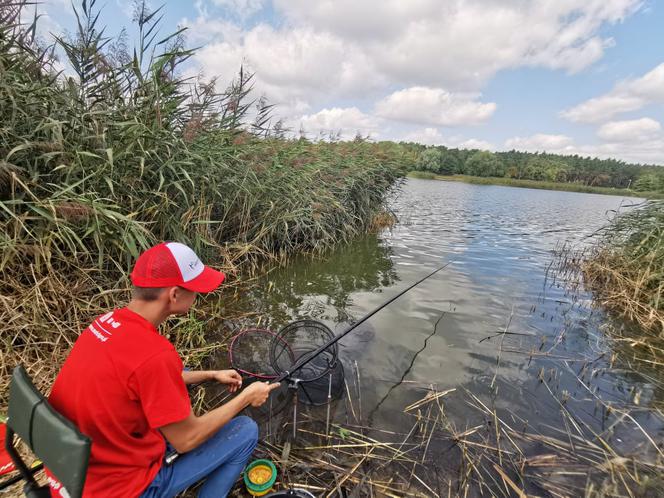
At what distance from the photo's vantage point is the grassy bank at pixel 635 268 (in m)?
6.05

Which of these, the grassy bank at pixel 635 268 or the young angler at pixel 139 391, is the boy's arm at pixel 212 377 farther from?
the grassy bank at pixel 635 268

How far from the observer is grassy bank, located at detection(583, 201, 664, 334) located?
19.9 feet

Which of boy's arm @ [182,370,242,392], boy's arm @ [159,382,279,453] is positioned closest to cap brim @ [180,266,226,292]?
boy's arm @ [159,382,279,453]

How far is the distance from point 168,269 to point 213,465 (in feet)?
3.99

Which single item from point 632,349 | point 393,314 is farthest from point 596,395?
point 393,314

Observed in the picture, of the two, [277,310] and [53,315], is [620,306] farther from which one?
[53,315]

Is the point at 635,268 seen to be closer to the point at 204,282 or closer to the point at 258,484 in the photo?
the point at 258,484

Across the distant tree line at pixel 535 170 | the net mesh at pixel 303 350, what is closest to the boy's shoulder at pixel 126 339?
the net mesh at pixel 303 350

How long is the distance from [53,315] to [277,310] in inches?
120

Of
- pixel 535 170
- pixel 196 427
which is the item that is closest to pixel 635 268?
pixel 196 427

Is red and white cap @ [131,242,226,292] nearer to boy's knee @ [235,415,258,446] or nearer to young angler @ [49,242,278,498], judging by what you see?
Result: young angler @ [49,242,278,498]

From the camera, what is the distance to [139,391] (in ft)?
4.95

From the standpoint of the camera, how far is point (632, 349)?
5.17 metres

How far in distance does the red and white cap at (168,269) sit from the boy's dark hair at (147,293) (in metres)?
0.02
